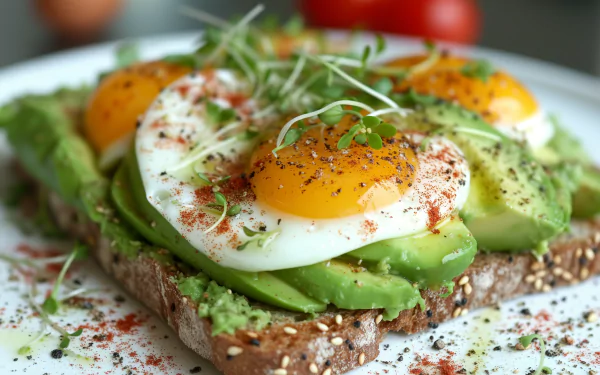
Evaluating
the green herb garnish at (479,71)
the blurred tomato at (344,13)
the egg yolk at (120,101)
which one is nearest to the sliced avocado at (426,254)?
the green herb garnish at (479,71)

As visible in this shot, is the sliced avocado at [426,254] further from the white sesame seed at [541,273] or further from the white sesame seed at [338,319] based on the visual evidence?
the white sesame seed at [541,273]

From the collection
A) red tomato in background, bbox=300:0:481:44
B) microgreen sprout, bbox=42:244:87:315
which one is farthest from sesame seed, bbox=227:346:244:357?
red tomato in background, bbox=300:0:481:44

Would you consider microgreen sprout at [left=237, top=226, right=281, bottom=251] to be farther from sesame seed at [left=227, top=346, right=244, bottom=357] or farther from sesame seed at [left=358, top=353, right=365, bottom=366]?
sesame seed at [left=358, top=353, right=365, bottom=366]

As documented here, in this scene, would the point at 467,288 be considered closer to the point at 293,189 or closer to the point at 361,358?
the point at 361,358

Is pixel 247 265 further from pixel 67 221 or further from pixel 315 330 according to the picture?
pixel 67 221

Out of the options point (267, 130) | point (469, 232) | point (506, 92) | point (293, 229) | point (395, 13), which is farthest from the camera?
point (395, 13)

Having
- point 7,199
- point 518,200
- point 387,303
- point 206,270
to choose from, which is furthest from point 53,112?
point 518,200
